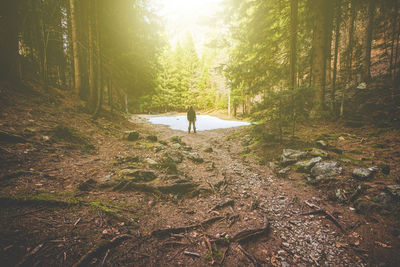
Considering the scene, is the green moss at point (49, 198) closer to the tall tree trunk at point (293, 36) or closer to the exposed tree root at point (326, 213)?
the exposed tree root at point (326, 213)

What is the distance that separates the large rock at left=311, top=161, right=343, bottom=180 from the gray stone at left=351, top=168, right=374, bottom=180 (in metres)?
0.32

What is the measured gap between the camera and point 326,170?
4.64m

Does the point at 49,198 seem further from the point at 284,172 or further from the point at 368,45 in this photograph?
the point at 368,45

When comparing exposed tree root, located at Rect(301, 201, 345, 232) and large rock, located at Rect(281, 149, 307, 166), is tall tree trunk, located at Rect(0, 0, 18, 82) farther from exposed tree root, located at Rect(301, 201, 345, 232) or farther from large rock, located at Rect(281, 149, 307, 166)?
exposed tree root, located at Rect(301, 201, 345, 232)

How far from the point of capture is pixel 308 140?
22.5 ft

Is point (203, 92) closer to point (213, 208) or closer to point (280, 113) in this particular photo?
point (280, 113)

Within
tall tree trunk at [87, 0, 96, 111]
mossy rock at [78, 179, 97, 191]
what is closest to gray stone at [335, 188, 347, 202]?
mossy rock at [78, 179, 97, 191]

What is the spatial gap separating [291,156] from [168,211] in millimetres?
5057

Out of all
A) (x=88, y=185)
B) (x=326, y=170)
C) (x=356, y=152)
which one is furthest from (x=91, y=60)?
(x=356, y=152)

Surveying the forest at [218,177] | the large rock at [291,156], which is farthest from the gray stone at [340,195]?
the large rock at [291,156]

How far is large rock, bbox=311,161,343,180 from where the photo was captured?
14.7 ft

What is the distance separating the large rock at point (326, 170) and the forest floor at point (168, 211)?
0.26 meters

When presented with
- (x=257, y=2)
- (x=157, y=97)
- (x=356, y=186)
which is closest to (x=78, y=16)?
(x=257, y=2)

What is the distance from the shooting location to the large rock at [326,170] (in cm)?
447
